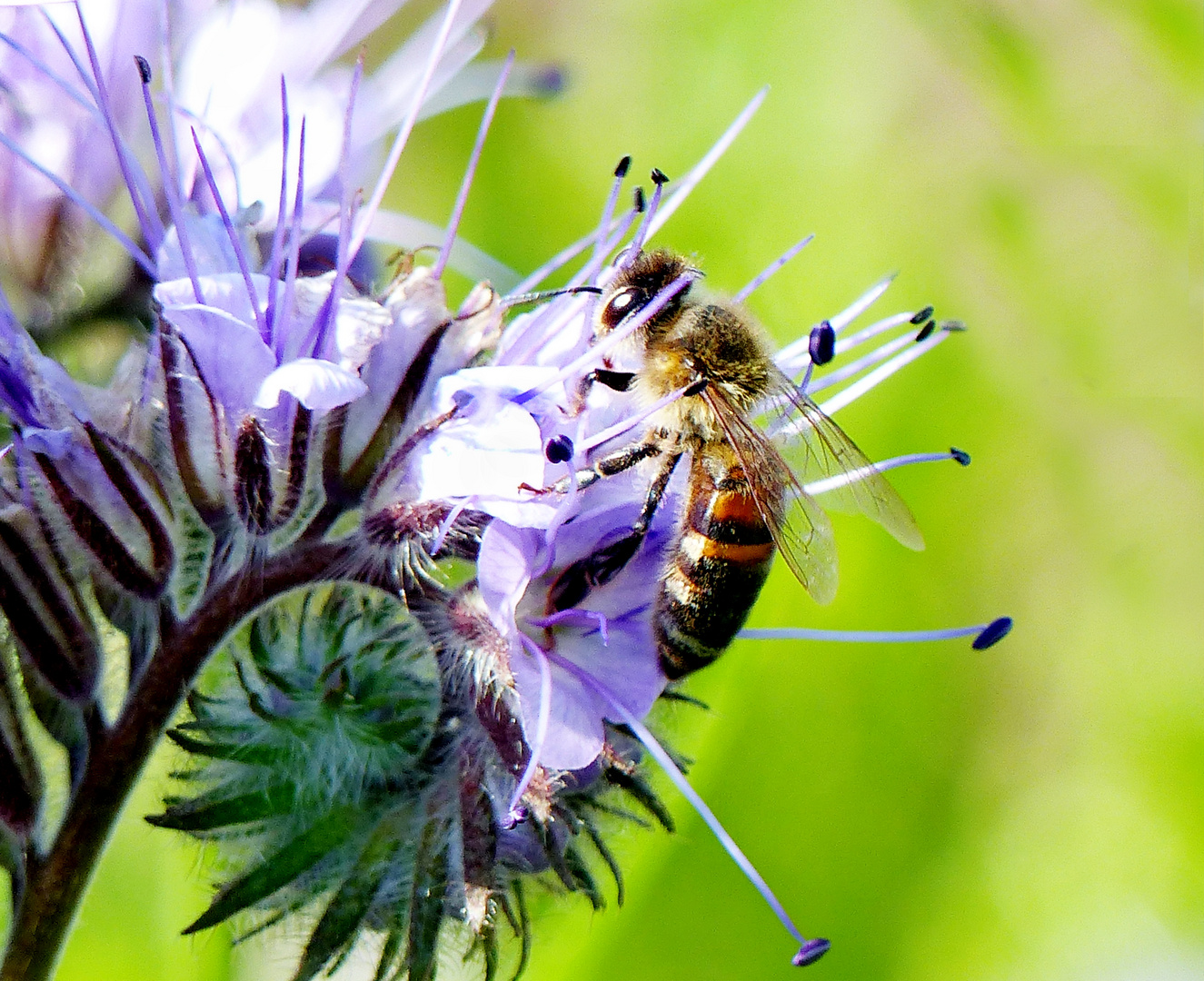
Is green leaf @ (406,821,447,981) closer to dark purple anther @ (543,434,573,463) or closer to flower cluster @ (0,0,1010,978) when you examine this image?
flower cluster @ (0,0,1010,978)

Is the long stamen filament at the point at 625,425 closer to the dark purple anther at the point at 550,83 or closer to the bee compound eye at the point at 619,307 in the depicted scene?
the bee compound eye at the point at 619,307

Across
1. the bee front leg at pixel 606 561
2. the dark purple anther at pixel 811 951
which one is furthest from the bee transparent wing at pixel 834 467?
the dark purple anther at pixel 811 951

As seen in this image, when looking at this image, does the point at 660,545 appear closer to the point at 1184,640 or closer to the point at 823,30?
the point at 823,30

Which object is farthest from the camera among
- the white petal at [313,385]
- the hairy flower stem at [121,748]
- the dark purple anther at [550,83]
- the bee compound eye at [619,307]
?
the dark purple anther at [550,83]

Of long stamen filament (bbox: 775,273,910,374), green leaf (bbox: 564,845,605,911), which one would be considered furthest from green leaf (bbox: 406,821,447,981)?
long stamen filament (bbox: 775,273,910,374)

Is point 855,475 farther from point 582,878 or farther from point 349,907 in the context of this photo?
point 349,907

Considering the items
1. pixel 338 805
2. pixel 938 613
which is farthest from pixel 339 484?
pixel 938 613

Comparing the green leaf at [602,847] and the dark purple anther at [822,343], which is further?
the green leaf at [602,847]
